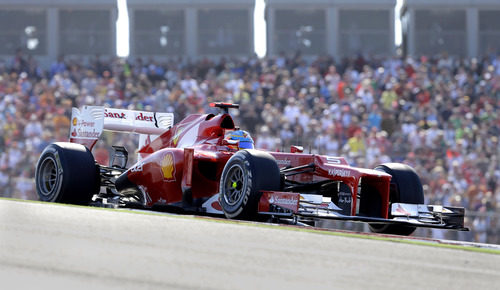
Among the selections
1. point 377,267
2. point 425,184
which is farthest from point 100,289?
point 425,184

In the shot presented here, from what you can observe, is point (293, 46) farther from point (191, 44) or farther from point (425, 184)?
point (425, 184)

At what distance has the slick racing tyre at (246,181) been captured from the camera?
9320mm

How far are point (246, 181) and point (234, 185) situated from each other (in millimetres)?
415

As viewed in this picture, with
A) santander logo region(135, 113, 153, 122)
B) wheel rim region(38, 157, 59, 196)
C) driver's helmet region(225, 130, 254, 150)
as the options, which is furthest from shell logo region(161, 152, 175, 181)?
santander logo region(135, 113, 153, 122)

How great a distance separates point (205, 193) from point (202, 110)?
32.9ft

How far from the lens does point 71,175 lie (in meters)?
11.0

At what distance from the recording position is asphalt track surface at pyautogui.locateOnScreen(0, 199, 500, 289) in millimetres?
4727

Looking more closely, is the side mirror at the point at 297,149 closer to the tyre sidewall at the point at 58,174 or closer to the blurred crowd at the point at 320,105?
the tyre sidewall at the point at 58,174

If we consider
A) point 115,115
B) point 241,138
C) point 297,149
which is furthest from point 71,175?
point 297,149

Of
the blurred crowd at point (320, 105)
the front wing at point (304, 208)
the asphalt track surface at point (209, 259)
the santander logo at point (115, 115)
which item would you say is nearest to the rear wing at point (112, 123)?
the santander logo at point (115, 115)

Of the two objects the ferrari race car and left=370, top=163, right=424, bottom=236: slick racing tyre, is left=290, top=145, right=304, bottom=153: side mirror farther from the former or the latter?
left=370, top=163, right=424, bottom=236: slick racing tyre

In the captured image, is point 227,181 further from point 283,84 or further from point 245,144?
point 283,84

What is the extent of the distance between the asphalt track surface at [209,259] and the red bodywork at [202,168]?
2.81 meters

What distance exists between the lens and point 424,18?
27953mm
